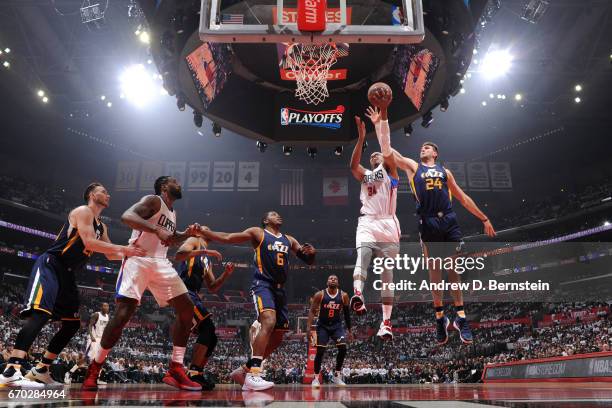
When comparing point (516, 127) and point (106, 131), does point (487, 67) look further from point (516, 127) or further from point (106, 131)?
point (106, 131)

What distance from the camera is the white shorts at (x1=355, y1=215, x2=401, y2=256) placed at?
5.95m

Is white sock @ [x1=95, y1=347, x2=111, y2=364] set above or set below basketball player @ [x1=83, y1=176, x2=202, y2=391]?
below

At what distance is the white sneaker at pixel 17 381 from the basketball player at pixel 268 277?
2169 millimetres

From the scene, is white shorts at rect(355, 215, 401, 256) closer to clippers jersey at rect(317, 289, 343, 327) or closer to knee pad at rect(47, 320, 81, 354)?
clippers jersey at rect(317, 289, 343, 327)

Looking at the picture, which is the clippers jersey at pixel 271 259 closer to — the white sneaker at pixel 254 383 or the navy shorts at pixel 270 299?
the navy shorts at pixel 270 299

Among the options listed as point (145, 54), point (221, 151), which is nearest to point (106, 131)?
point (221, 151)

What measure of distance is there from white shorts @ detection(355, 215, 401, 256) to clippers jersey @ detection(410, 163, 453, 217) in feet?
1.49

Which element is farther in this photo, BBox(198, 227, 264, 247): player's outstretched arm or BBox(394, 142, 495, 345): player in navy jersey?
BBox(394, 142, 495, 345): player in navy jersey

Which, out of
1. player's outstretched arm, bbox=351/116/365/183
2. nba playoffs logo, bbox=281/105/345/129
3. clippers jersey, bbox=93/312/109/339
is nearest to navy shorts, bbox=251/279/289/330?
player's outstretched arm, bbox=351/116/365/183

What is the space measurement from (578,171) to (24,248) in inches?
1342

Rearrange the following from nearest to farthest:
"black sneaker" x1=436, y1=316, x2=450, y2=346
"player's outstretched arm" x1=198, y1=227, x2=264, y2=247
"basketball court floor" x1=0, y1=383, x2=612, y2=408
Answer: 1. "basketball court floor" x1=0, y1=383, x2=612, y2=408
2. "player's outstretched arm" x1=198, y1=227, x2=264, y2=247
3. "black sneaker" x1=436, y1=316, x2=450, y2=346

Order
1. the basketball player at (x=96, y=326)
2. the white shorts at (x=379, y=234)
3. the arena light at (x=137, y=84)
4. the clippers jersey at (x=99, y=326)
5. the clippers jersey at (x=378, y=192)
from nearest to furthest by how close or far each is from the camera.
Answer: the white shorts at (x=379, y=234) → the clippers jersey at (x=378, y=192) → the basketball player at (x=96, y=326) → the clippers jersey at (x=99, y=326) → the arena light at (x=137, y=84)

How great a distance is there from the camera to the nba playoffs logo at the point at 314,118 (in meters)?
9.17

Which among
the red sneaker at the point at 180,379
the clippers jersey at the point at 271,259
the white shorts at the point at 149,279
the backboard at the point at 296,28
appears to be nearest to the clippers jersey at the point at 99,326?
the red sneaker at the point at 180,379
